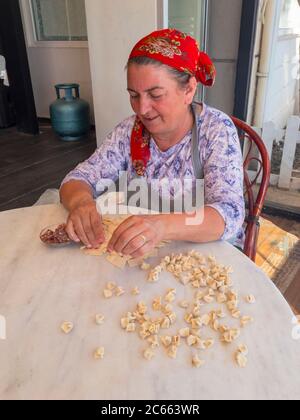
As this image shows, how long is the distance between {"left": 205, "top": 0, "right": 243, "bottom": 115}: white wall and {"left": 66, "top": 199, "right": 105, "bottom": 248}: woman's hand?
2.24 meters

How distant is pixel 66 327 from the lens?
2.44 ft

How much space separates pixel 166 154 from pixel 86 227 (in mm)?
485

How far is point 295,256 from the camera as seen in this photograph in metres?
2.23

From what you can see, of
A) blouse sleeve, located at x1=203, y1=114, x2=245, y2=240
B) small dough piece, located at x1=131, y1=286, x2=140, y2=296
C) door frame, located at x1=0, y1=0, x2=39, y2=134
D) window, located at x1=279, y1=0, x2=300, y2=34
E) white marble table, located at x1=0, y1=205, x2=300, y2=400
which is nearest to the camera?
white marble table, located at x1=0, y1=205, x2=300, y2=400

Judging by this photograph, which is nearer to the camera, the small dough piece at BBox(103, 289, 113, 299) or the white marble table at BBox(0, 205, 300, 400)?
the white marble table at BBox(0, 205, 300, 400)

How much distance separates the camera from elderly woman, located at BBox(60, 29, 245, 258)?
0.97m

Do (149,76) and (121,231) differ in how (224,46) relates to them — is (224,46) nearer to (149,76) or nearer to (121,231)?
(149,76)

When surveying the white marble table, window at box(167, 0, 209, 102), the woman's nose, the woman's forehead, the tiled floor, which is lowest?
the tiled floor

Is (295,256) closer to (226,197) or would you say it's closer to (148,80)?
(226,197)

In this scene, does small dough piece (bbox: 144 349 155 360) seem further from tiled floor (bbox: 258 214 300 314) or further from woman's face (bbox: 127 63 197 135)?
tiled floor (bbox: 258 214 300 314)

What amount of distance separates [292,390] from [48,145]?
14.5 ft

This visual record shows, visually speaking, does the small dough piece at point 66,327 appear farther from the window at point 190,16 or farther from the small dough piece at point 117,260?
the window at point 190,16

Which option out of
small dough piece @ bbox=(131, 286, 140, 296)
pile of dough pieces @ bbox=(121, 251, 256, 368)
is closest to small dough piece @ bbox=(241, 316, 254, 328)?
pile of dough pieces @ bbox=(121, 251, 256, 368)

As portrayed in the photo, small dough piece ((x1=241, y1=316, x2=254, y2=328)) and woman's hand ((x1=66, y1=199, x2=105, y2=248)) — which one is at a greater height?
woman's hand ((x1=66, y1=199, x2=105, y2=248))
